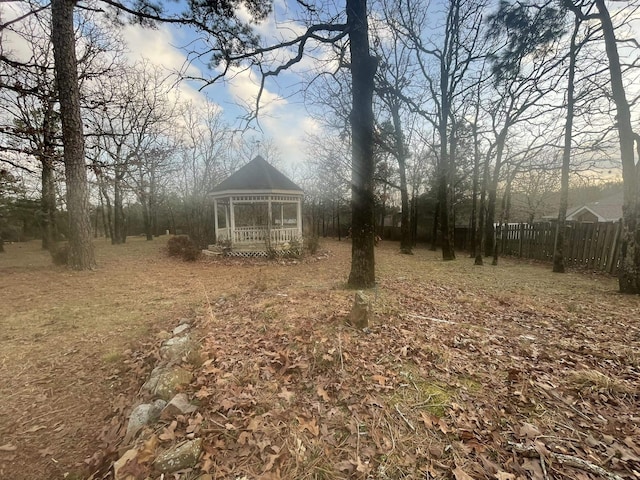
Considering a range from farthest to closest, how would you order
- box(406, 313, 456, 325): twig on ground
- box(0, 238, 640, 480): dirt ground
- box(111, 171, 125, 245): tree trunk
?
box(111, 171, 125, 245): tree trunk → box(406, 313, 456, 325): twig on ground → box(0, 238, 640, 480): dirt ground

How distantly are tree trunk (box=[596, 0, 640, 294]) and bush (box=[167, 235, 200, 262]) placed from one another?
42.9ft

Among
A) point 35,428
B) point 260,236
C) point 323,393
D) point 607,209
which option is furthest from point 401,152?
point 607,209

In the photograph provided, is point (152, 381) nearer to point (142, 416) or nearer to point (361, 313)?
point (142, 416)

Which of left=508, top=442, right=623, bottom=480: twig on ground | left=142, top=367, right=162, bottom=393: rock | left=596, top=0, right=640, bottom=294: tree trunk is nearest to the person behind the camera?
left=508, top=442, right=623, bottom=480: twig on ground

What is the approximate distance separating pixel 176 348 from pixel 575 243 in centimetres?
1241

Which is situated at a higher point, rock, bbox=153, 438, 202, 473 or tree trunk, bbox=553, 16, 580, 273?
tree trunk, bbox=553, 16, 580, 273

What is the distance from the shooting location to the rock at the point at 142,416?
7.22 feet

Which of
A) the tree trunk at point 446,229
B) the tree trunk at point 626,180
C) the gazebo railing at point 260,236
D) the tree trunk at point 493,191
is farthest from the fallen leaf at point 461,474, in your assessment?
the tree trunk at point 493,191

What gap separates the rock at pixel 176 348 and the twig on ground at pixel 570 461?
3.11m

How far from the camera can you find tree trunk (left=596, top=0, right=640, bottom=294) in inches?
215

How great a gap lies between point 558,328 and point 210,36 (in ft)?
25.8

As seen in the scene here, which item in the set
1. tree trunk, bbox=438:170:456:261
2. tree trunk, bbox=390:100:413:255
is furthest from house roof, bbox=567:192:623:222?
tree trunk, bbox=438:170:456:261

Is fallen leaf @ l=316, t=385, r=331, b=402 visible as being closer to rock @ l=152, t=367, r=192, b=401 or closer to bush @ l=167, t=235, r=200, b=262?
rock @ l=152, t=367, r=192, b=401

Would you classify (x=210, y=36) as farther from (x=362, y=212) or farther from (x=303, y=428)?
(x=303, y=428)
